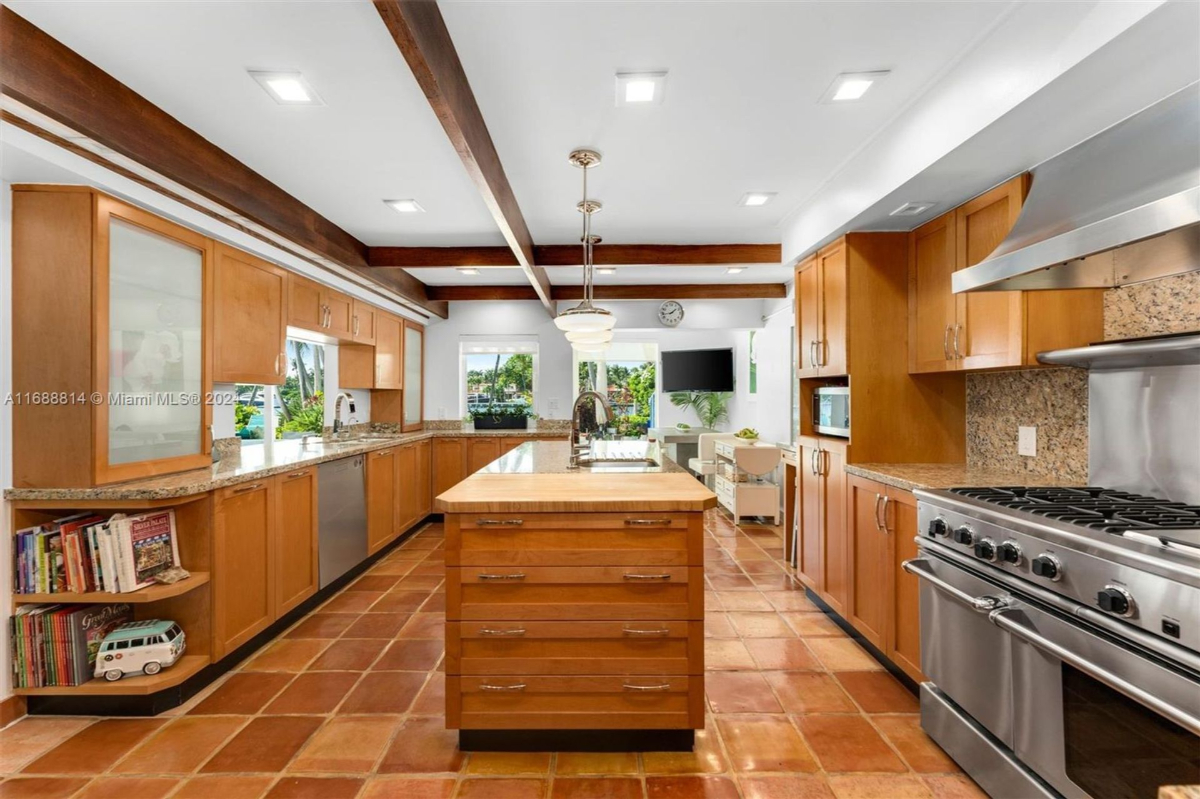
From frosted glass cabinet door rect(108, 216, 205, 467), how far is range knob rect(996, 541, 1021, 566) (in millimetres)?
3391

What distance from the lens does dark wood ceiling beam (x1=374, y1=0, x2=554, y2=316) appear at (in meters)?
1.46

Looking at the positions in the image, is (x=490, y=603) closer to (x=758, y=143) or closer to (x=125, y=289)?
(x=125, y=289)

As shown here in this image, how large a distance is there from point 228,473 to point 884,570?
10.4 ft

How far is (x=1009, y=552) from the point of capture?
1.70 meters

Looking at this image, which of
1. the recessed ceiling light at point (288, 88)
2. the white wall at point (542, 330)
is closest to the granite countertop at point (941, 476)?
the recessed ceiling light at point (288, 88)

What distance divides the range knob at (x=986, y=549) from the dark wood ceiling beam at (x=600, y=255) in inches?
114

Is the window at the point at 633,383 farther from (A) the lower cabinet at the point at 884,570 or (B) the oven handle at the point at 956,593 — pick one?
(B) the oven handle at the point at 956,593

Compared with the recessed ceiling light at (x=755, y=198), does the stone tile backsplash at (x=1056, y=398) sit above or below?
below

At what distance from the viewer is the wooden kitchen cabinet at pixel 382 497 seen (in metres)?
4.30

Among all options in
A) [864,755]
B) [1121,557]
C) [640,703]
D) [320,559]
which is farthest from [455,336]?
[1121,557]

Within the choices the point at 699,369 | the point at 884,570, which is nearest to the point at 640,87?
the point at 884,570

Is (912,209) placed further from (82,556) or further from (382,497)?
(382,497)

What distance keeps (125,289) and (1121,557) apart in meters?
3.62

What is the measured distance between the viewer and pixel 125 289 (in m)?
2.38
